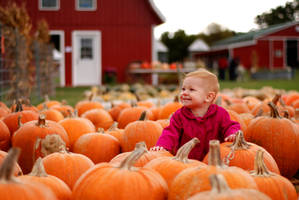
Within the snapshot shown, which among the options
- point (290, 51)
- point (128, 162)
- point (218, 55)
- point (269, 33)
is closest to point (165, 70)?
point (128, 162)

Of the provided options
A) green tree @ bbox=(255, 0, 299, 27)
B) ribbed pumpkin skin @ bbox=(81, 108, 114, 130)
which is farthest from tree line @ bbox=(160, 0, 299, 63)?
ribbed pumpkin skin @ bbox=(81, 108, 114, 130)

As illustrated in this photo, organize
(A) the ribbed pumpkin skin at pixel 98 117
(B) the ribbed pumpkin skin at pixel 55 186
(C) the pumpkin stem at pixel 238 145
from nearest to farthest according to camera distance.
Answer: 1. (B) the ribbed pumpkin skin at pixel 55 186
2. (C) the pumpkin stem at pixel 238 145
3. (A) the ribbed pumpkin skin at pixel 98 117

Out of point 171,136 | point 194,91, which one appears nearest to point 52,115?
point 171,136

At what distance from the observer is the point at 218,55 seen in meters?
58.0

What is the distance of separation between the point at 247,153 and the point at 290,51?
48627 mm

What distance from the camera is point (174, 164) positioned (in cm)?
198

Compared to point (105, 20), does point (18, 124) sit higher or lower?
lower

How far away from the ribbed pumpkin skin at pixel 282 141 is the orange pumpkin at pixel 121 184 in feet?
5.07

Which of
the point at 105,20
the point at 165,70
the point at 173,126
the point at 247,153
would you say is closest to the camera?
the point at 247,153

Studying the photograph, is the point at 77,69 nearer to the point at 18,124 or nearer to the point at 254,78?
the point at 254,78

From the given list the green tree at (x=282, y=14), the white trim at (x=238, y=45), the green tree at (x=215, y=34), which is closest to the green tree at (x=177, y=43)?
the green tree at (x=215, y=34)

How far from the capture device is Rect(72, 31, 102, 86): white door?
21.1 meters

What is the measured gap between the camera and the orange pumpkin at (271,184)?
1882 mm

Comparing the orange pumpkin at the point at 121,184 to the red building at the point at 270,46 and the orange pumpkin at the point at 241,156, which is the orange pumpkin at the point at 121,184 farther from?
the red building at the point at 270,46
